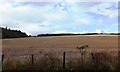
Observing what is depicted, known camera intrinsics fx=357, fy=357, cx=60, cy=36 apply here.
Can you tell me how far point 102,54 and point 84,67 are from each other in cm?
154

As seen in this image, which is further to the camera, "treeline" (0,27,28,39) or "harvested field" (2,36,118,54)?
"treeline" (0,27,28,39)

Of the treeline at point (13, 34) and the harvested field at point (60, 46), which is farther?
the treeline at point (13, 34)

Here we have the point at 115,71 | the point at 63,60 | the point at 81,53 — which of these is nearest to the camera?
the point at 115,71

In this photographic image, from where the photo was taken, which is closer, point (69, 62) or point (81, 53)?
point (69, 62)

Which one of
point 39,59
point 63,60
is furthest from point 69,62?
point 39,59

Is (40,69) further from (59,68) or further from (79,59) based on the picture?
(79,59)

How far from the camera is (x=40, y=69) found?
21.0 metres

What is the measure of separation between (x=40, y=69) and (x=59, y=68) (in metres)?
1.17

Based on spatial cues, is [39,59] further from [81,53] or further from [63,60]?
[81,53]

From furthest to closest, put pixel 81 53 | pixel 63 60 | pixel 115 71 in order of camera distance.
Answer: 1. pixel 81 53
2. pixel 63 60
3. pixel 115 71

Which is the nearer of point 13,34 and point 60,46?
point 60,46

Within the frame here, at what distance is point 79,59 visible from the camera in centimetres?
2231

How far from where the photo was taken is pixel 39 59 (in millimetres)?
22047

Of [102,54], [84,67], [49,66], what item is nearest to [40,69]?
[49,66]
